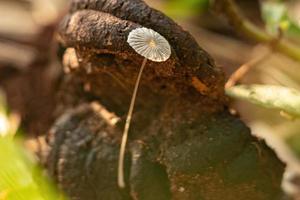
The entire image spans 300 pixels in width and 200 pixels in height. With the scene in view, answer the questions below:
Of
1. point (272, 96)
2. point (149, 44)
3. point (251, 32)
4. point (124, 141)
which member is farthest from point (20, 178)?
point (251, 32)

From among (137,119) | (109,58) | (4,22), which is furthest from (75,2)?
(4,22)

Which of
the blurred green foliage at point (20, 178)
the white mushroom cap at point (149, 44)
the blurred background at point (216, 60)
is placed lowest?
the blurred background at point (216, 60)

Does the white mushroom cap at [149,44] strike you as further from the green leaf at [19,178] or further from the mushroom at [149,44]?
the green leaf at [19,178]

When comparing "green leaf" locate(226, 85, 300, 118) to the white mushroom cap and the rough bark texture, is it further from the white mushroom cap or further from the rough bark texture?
the white mushroom cap

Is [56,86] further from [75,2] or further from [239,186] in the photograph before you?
[239,186]

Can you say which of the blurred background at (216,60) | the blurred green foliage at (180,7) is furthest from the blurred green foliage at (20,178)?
the blurred green foliage at (180,7)

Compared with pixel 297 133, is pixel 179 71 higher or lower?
higher

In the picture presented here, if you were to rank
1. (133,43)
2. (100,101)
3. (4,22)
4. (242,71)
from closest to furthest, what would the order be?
(133,43) < (100,101) < (242,71) < (4,22)
